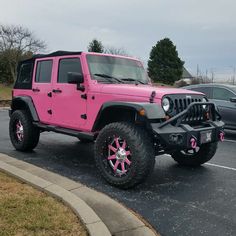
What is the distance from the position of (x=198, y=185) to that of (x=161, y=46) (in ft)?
140

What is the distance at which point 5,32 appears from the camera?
38750 mm

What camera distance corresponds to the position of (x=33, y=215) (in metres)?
4.16

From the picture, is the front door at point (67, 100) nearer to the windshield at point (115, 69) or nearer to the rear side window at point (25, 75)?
the windshield at point (115, 69)

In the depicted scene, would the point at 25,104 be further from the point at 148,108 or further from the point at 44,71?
the point at 148,108

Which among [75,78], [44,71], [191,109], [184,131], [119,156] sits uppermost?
[44,71]

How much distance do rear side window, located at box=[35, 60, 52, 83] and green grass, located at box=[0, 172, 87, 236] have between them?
301 centimetres

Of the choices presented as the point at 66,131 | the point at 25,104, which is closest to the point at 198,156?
the point at 66,131

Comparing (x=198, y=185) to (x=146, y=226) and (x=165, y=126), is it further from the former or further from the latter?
(x=146, y=226)

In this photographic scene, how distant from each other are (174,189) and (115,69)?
7.86ft

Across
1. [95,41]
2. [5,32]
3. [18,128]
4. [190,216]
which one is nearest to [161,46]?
[95,41]

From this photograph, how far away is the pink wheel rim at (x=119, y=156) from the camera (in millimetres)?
5734

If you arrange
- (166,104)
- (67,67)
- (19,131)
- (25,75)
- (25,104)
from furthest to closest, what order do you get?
1. (25,75)
2. (19,131)
3. (25,104)
4. (67,67)
5. (166,104)

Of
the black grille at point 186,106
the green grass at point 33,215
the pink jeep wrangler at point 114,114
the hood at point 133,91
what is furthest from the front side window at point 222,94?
the green grass at point 33,215

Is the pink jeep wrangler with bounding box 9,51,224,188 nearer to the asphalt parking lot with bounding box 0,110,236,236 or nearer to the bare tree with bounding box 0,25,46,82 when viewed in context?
the asphalt parking lot with bounding box 0,110,236,236
